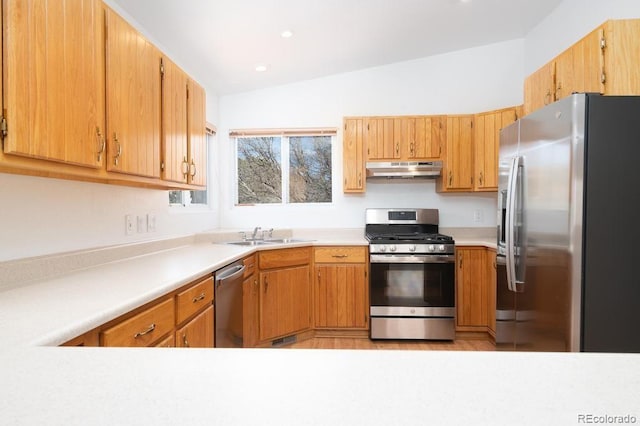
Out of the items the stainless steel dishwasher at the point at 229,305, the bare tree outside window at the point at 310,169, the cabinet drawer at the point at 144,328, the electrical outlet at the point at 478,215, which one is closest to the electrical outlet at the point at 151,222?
the stainless steel dishwasher at the point at 229,305

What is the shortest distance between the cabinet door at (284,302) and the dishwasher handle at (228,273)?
1.76 feet

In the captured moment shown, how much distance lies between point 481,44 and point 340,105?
1.60 metres

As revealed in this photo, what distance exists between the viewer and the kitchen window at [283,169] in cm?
393

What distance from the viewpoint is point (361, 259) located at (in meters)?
3.25

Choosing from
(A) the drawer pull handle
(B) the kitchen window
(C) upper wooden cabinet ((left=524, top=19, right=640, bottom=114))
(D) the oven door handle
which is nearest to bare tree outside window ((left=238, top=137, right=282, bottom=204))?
(B) the kitchen window

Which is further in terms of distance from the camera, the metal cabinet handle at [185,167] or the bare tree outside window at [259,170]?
the bare tree outside window at [259,170]

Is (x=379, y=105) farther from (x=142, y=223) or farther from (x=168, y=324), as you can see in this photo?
(x=168, y=324)

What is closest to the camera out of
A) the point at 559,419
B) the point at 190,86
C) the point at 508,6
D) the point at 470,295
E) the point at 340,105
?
the point at 559,419

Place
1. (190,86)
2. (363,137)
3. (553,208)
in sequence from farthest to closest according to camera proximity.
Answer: (363,137) → (190,86) → (553,208)

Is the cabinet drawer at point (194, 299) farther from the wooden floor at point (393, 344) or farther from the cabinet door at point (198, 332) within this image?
the wooden floor at point (393, 344)

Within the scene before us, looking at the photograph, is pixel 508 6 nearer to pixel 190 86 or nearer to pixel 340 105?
pixel 340 105

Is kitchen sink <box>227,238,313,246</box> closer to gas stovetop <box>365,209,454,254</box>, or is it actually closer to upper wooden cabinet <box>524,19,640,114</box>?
gas stovetop <box>365,209,454,254</box>

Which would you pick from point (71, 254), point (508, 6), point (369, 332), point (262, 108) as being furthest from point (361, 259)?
point (508, 6)

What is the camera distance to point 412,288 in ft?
10.4
